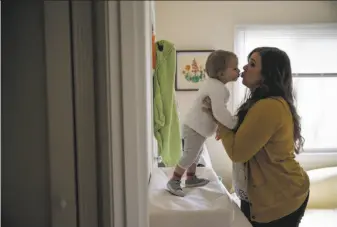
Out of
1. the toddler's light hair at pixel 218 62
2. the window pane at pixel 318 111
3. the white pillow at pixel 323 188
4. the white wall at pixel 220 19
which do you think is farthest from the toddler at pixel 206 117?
the white pillow at pixel 323 188

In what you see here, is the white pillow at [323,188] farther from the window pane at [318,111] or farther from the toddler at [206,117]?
the toddler at [206,117]

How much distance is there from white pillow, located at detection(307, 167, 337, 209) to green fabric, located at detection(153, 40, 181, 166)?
513 millimetres

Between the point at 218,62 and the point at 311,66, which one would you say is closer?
the point at 218,62

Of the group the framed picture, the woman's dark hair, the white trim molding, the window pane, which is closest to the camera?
the white trim molding

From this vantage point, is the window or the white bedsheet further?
the window

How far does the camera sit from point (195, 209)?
86 centimetres

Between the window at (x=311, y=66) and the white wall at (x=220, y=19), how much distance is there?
6 centimetres

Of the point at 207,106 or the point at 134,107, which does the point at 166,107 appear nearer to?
the point at 207,106

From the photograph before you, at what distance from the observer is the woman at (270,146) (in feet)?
3.01

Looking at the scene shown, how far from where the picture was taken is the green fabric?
1.25 meters

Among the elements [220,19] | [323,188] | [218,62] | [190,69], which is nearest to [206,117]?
[218,62]

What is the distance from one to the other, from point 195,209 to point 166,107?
48cm

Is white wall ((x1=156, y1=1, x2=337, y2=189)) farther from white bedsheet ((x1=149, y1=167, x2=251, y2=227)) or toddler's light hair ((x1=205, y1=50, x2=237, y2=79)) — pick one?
white bedsheet ((x1=149, y1=167, x2=251, y2=227))

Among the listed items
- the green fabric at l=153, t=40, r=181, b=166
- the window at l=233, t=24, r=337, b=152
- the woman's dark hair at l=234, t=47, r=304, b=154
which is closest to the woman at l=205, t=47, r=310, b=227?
the woman's dark hair at l=234, t=47, r=304, b=154
